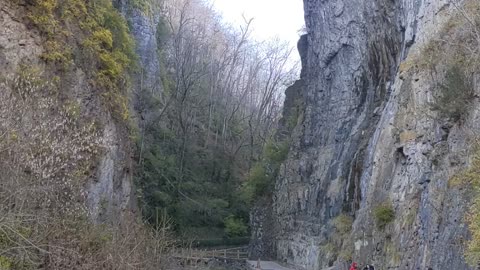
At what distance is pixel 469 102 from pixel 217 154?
31.0 meters

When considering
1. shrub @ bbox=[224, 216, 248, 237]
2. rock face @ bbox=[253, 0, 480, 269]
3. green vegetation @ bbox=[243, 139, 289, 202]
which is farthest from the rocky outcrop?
shrub @ bbox=[224, 216, 248, 237]

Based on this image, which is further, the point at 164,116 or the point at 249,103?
the point at 249,103

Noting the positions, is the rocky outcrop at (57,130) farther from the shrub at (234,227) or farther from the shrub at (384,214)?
the shrub at (234,227)

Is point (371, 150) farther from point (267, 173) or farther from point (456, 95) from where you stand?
point (267, 173)

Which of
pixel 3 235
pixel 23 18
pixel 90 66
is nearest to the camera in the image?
pixel 3 235

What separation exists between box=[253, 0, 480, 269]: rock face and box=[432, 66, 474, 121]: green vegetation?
1.53 feet

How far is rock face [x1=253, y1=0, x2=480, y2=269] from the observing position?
1267 centimetres

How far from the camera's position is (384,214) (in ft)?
52.1

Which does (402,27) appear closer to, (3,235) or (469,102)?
(469,102)

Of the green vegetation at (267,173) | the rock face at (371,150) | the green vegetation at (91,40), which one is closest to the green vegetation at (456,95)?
the rock face at (371,150)

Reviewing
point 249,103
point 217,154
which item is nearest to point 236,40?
point 249,103

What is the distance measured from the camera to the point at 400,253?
14250mm

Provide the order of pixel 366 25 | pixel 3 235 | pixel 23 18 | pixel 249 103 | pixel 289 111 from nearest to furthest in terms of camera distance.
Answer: pixel 3 235 < pixel 23 18 < pixel 366 25 < pixel 289 111 < pixel 249 103

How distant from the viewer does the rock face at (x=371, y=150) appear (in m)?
12.7
